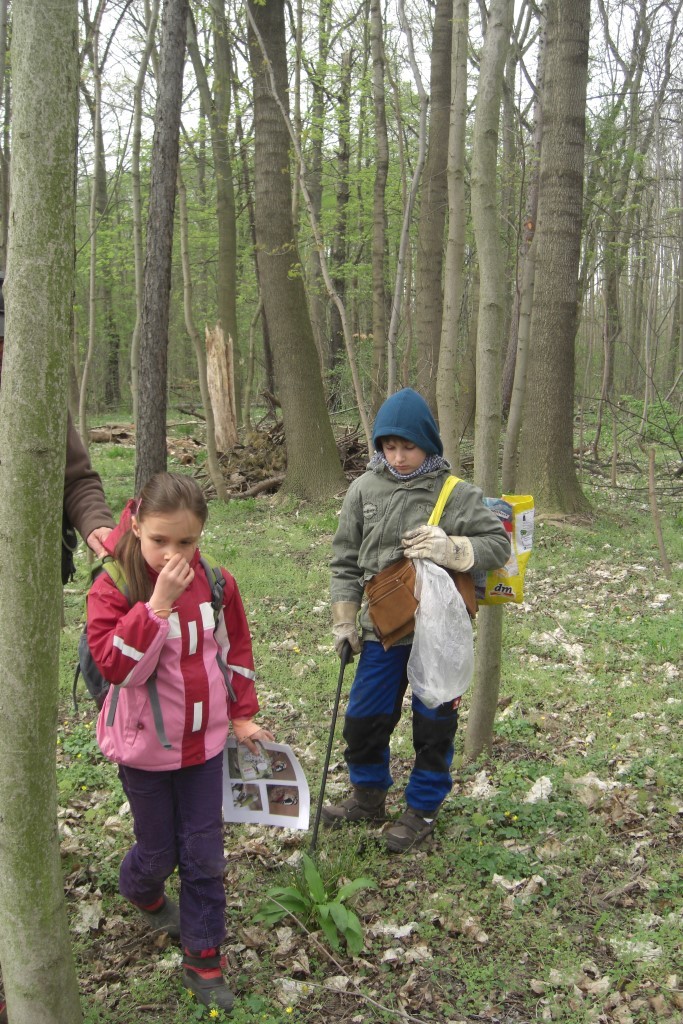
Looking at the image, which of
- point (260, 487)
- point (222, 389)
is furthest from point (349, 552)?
point (222, 389)

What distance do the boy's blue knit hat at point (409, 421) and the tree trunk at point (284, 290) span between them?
728 cm

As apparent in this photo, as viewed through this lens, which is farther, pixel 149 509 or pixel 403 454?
pixel 403 454

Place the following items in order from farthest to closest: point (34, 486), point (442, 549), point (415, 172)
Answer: point (415, 172) → point (442, 549) → point (34, 486)

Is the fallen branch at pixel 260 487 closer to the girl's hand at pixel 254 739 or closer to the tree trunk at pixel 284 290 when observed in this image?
the tree trunk at pixel 284 290

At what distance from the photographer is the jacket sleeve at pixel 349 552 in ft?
12.0

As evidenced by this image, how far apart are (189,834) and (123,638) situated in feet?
2.69

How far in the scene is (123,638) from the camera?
7.95ft

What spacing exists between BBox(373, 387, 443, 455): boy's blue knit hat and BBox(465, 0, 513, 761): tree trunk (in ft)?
1.58

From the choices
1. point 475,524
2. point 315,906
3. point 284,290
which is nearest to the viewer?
point 315,906

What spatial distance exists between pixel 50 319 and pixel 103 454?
14.0m

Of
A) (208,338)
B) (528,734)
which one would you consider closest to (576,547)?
(528,734)

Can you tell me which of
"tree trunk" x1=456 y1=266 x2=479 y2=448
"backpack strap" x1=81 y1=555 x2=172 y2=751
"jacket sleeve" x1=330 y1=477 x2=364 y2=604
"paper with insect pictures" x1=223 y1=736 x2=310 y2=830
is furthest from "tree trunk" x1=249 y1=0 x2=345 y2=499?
"backpack strap" x1=81 y1=555 x2=172 y2=751

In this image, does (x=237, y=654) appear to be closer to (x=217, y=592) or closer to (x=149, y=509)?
(x=217, y=592)

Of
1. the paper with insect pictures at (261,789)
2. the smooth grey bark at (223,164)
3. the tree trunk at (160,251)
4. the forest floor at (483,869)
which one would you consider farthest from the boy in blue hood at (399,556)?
the smooth grey bark at (223,164)
